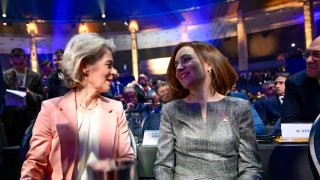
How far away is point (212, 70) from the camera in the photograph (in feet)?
6.00

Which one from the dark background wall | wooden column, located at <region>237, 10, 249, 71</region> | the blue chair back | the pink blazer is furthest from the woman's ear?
wooden column, located at <region>237, 10, 249, 71</region>

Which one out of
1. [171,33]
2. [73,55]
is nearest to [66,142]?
[73,55]

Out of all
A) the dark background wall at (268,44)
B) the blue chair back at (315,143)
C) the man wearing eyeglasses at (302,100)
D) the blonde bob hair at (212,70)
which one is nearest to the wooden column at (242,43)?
the dark background wall at (268,44)

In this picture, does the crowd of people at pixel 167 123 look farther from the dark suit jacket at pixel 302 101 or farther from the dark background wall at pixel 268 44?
the dark background wall at pixel 268 44

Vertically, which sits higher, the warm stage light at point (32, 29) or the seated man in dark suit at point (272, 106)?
the warm stage light at point (32, 29)

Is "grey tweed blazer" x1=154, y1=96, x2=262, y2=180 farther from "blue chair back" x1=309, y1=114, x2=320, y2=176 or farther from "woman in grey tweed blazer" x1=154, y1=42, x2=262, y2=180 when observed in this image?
"blue chair back" x1=309, y1=114, x2=320, y2=176

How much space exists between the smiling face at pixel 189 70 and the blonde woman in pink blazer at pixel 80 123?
353 millimetres

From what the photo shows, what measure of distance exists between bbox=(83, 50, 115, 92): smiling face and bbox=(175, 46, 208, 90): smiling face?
14.0 inches

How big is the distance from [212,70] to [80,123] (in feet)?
2.38

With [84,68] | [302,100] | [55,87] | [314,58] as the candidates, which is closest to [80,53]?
[84,68]

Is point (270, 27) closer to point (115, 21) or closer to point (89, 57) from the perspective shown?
point (115, 21)

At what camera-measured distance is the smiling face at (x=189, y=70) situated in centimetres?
177

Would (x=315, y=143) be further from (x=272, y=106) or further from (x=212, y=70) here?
(x=272, y=106)

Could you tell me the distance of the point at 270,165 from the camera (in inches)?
70.5
